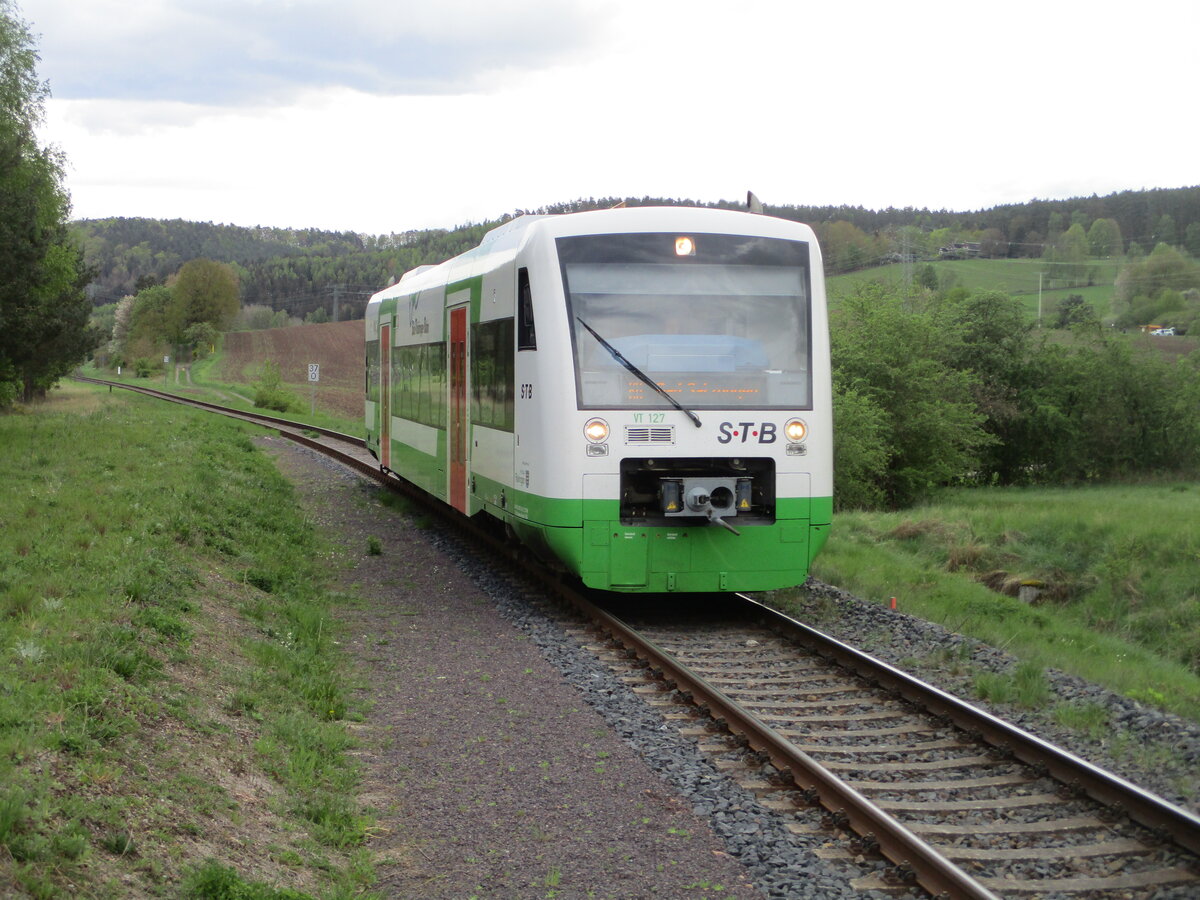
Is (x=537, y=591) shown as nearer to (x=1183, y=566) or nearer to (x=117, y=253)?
(x=1183, y=566)

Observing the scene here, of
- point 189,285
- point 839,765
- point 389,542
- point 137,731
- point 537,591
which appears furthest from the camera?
point 189,285

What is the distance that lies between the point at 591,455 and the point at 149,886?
5.93 meters

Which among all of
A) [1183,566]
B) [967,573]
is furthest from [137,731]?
[1183,566]

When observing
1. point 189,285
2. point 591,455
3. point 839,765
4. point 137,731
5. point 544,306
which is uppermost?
point 189,285

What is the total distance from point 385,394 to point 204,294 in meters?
106

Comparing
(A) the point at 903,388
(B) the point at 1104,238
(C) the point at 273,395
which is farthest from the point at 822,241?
(B) the point at 1104,238

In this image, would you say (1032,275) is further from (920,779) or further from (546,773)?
(546,773)

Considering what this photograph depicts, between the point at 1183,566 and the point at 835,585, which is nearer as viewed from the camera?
the point at 835,585

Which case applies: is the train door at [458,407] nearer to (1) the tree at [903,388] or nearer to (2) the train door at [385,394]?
(2) the train door at [385,394]

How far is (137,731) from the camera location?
586 centimetres

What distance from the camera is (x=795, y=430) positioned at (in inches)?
396

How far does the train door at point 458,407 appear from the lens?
13078 mm

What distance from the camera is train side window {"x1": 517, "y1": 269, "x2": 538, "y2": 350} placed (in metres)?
10.2

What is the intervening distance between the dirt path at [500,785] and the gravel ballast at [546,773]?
1cm
